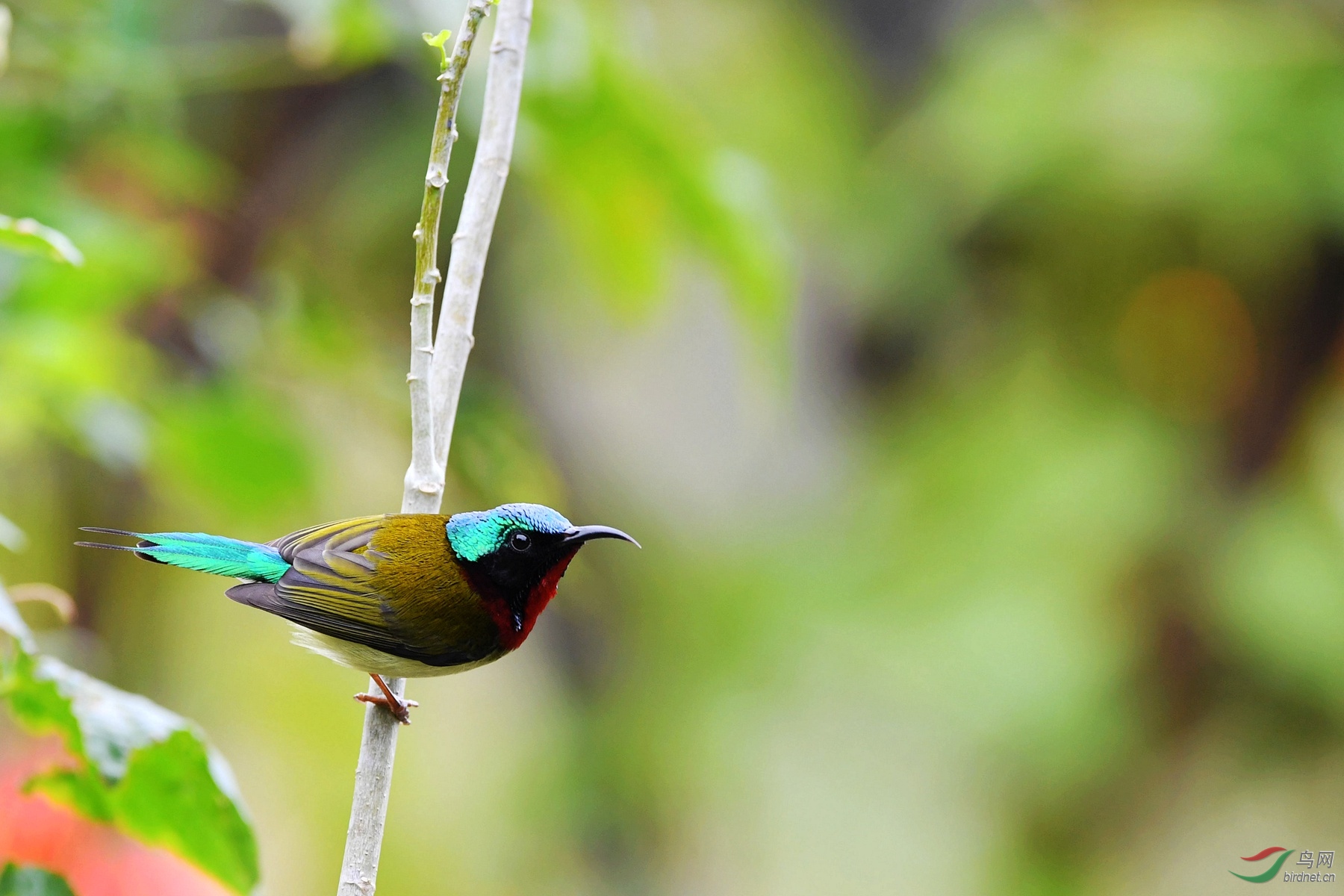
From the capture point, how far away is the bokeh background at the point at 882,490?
438 centimetres

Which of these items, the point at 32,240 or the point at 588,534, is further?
the point at 588,534

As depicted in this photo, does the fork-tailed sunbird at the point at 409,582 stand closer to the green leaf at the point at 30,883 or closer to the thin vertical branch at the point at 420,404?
the thin vertical branch at the point at 420,404

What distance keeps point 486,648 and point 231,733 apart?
401 centimetres

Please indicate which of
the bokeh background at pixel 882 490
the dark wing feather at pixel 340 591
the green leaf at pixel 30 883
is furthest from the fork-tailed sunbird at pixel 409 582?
the bokeh background at pixel 882 490

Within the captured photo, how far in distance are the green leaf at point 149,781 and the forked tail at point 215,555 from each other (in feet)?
0.53

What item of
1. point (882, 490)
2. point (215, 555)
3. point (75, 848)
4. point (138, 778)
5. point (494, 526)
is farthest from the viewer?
point (882, 490)

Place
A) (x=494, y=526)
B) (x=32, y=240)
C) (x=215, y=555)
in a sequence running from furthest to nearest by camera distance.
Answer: (x=494, y=526) → (x=215, y=555) → (x=32, y=240)

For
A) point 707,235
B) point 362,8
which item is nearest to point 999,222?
point 707,235

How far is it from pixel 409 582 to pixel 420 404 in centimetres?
34

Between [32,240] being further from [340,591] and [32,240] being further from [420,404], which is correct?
[340,591]

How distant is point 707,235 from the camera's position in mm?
2113

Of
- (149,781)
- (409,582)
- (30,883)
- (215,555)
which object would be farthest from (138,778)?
(409,582)

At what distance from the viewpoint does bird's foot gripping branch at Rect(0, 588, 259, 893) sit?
1181 millimetres

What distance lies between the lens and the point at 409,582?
4.89 ft
